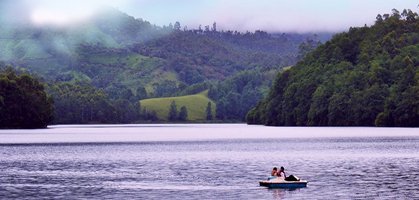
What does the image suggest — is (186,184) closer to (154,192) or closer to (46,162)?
(154,192)

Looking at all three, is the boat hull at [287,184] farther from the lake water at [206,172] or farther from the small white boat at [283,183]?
the lake water at [206,172]

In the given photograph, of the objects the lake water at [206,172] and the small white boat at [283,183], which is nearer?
the lake water at [206,172]

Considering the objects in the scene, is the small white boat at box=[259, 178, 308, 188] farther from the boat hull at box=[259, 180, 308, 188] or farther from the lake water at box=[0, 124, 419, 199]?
the lake water at box=[0, 124, 419, 199]

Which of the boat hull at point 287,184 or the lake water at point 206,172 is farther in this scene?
the boat hull at point 287,184

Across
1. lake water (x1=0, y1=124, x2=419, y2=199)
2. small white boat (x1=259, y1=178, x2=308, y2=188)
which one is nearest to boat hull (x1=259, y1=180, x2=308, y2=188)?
small white boat (x1=259, y1=178, x2=308, y2=188)

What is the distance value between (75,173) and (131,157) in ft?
106

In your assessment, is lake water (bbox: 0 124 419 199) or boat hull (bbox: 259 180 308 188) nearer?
lake water (bbox: 0 124 419 199)

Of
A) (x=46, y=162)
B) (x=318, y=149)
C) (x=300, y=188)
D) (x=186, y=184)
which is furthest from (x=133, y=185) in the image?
(x=318, y=149)

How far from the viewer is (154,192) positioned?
80.8 m

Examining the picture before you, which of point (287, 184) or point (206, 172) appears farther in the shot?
point (206, 172)

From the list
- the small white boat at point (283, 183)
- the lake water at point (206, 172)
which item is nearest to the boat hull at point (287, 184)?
the small white boat at point (283, 183)

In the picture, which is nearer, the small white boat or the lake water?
the lake water

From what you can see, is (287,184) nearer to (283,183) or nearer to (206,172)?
(283,183)

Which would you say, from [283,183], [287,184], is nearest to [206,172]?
[283,183]
